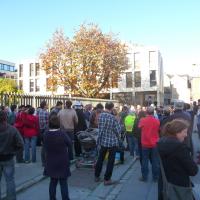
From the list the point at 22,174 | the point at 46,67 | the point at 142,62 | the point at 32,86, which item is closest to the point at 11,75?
the point at 32,86

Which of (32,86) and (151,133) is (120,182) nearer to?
(151,133)

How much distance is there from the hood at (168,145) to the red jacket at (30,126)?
7907 mm

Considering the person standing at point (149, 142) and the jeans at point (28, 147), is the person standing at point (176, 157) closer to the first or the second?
the person standing at point (149, 142)

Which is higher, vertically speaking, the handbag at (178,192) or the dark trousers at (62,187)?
the handbag at (178,192)

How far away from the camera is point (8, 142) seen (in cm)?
697

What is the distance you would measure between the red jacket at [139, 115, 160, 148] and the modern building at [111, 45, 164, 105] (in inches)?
2042

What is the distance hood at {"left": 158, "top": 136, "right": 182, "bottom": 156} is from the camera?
4806 millimetres

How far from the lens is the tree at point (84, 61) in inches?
1467

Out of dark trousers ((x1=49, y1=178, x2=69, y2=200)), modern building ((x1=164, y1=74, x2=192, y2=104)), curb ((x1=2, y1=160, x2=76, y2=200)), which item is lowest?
curb ((x1=2, y1=160, x2=76, y2=200))

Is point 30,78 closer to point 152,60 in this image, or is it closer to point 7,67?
point 152,60

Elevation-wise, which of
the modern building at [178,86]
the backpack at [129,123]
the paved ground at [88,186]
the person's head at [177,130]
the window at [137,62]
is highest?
the window at [137,62]

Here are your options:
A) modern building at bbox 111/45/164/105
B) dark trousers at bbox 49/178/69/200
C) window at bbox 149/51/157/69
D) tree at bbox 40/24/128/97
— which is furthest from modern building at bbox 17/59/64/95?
dark trousers at bbox 49/178/69/200

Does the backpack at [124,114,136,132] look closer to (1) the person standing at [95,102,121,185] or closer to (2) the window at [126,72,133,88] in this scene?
(1) the person standing at [95,102,121,185]

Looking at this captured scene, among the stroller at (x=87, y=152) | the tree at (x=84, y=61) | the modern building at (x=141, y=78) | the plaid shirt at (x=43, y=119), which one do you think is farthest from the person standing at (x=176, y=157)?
the modern building at (x=141, y=78)
